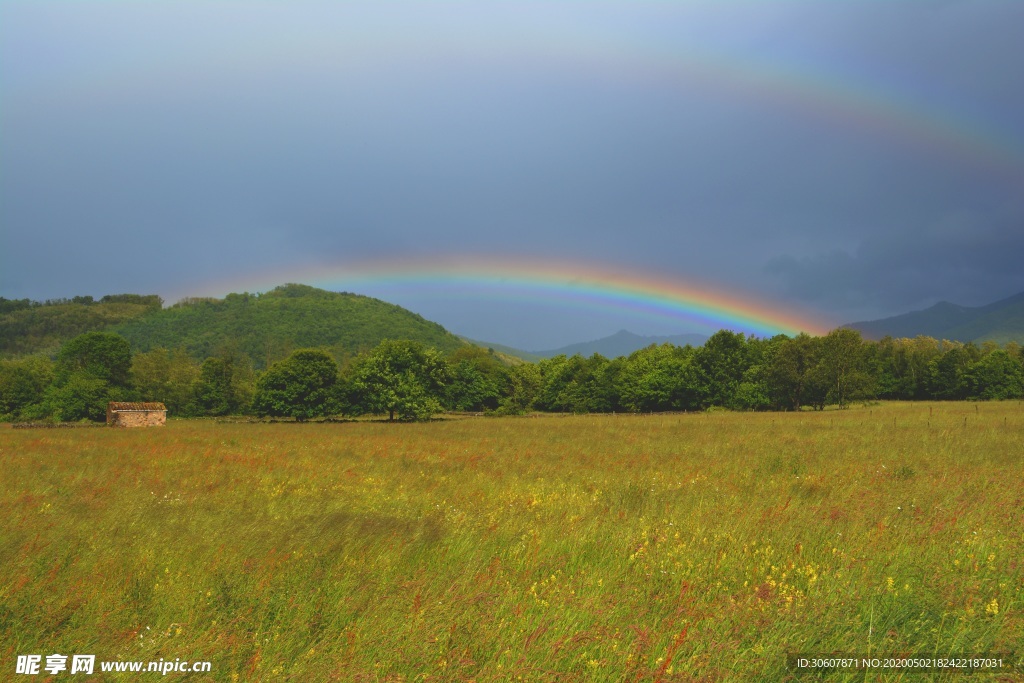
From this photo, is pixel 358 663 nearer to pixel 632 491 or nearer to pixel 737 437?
pixel 632 491

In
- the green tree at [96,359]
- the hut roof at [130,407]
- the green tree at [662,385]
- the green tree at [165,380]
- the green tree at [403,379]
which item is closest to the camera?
the hut roof at [130,407]

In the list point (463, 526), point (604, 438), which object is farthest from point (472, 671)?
point (604, 438)

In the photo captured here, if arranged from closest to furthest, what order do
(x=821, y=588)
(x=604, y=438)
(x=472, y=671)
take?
(x=472, y=671) < (x=821, y=588) < (x=604, y=438)

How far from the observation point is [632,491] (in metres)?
9.61

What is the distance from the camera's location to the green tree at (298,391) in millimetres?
69438

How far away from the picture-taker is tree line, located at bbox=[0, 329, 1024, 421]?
66312 millimetres

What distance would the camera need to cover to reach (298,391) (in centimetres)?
6944

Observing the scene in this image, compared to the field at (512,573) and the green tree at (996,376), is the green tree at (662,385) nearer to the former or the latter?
the green tree at (996,376)

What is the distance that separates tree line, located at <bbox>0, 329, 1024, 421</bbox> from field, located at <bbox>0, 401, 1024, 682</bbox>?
168 ft

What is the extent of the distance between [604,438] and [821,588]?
15022mm

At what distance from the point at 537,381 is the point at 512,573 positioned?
88.9 m

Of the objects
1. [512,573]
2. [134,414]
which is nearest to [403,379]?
[134,414]

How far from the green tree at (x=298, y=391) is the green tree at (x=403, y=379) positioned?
9.66 metres

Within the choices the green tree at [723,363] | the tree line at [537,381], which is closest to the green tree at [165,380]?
the tree line at [537,381]
